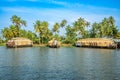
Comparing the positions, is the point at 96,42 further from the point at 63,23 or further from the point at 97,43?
the point at 63,23

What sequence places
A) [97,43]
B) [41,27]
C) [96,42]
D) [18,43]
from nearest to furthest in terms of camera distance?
[18,43], [97,43], [96,42], [41,27]

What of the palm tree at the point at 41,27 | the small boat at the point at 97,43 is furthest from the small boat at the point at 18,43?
the small boat at the point at 97,43

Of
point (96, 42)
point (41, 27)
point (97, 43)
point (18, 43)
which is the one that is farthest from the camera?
point (41, 27)

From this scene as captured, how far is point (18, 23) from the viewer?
5699 inches

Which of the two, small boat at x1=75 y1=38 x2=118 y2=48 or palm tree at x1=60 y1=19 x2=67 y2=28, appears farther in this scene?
palm tree at x1=60 y1=19 x2=67 y2=28

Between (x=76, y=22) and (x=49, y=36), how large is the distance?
17152 millimetres

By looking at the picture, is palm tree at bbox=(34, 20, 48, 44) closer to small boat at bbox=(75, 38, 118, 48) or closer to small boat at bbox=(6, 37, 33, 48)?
small boat at bbox=(6, 37, 33, 48)

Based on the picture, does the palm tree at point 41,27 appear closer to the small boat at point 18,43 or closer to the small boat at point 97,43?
the small boat at point 18,43

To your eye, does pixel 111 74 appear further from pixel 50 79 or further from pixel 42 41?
pixel 42 41

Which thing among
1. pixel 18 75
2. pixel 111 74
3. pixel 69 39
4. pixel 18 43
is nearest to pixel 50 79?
pixel 18 75

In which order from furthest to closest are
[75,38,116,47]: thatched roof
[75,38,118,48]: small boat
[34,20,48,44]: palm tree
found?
[34,20,48,44]: palm tree < [75,38,116,47]: thatched roof < [75,38,118,48]: small boat

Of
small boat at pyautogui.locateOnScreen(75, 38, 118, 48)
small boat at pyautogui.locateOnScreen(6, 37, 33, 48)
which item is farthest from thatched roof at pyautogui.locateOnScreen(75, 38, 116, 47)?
small boat at pyautogui.locateOnScreen(6, 37, 33, 48)

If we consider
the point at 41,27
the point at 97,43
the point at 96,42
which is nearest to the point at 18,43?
the point at 41,27

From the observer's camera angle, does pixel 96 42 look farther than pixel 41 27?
No
